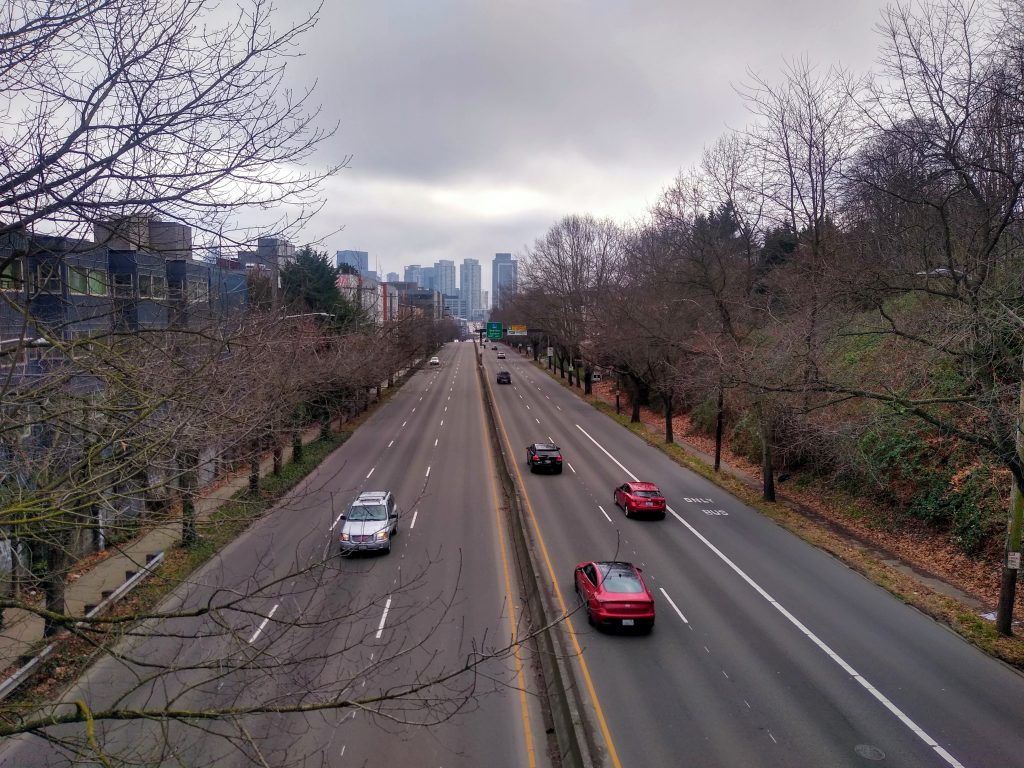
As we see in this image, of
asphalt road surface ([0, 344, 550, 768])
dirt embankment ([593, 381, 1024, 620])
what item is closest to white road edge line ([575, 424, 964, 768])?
dirt embankment ([593, 381, 1024, 620])

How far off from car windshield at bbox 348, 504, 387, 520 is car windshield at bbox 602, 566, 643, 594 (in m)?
8.04

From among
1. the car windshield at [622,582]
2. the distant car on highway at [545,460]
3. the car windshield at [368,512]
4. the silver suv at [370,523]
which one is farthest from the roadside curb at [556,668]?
the distant car on highway at [545,460]

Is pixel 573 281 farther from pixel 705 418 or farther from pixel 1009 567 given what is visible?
pixel 1009 567

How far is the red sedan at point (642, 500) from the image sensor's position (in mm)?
24062

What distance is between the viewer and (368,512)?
21.0m

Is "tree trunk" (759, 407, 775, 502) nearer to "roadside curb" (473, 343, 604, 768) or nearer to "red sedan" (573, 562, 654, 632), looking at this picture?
"roadside curb" (473, 343, 604, 768)

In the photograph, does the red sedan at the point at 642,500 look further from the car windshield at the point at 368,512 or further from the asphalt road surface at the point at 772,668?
the car windshield at the point at 368,512

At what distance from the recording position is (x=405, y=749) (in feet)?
33.9

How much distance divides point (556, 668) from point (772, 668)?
13.3 ft

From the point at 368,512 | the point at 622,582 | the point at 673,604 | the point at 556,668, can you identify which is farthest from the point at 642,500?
the point at 556,668

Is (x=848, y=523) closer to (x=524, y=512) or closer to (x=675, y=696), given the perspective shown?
(x=524, y=512)

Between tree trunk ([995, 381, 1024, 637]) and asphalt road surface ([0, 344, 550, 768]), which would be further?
tree trunk ([995, 381, 1024, 637])

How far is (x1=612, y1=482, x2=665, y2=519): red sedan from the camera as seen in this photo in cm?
2406

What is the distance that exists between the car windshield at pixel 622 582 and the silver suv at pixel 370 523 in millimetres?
6214
